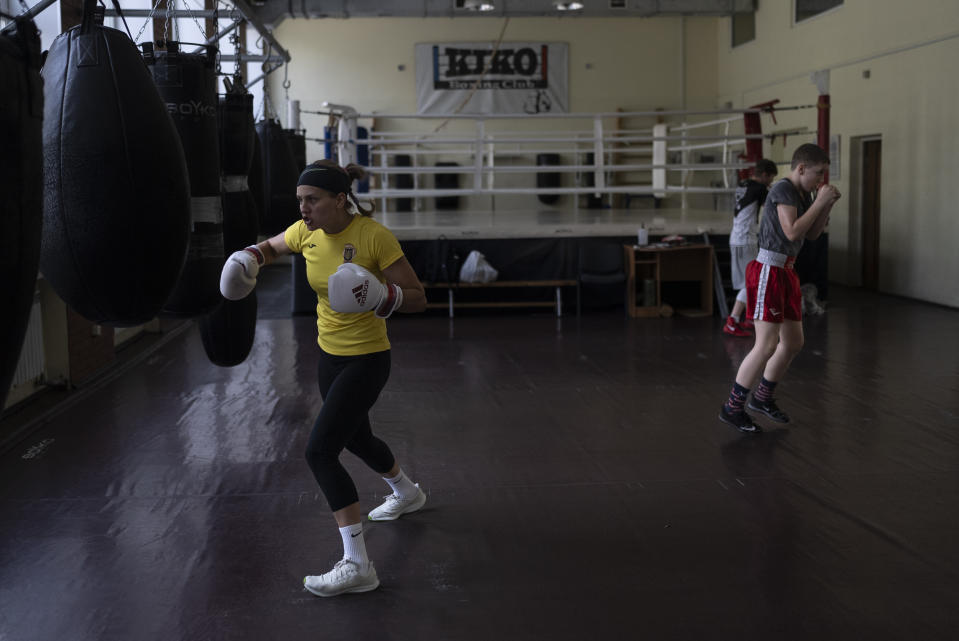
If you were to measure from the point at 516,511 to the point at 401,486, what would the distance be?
1.51 feet

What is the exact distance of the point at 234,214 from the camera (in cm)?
313

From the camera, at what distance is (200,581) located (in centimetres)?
289


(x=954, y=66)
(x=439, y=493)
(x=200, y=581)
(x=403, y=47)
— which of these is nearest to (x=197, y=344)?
(x=439, y=493)

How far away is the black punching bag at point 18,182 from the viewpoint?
138cm

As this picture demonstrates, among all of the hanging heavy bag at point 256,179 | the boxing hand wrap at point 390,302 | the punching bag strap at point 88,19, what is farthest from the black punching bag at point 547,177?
the punching bag strap at point 88,19

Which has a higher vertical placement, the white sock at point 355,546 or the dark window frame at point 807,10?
the dark window frame at point 807,10

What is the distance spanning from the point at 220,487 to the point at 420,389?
1998 mm

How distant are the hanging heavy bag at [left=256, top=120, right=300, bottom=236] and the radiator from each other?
187cm

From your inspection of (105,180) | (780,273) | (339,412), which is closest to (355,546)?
(339,412)

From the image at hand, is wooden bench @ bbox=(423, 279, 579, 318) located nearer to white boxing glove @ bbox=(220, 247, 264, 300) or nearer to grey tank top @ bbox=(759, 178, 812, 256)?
grey tank top @ bbox=(759, 178, 812, 256)

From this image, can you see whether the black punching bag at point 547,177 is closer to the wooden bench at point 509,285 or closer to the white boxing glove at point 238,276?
the wooden bench at point 509,285

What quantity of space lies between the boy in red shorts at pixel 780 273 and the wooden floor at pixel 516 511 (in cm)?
30

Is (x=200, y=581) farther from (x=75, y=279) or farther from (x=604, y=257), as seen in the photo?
(x=604, y=257)

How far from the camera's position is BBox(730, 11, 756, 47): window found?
13.5m
